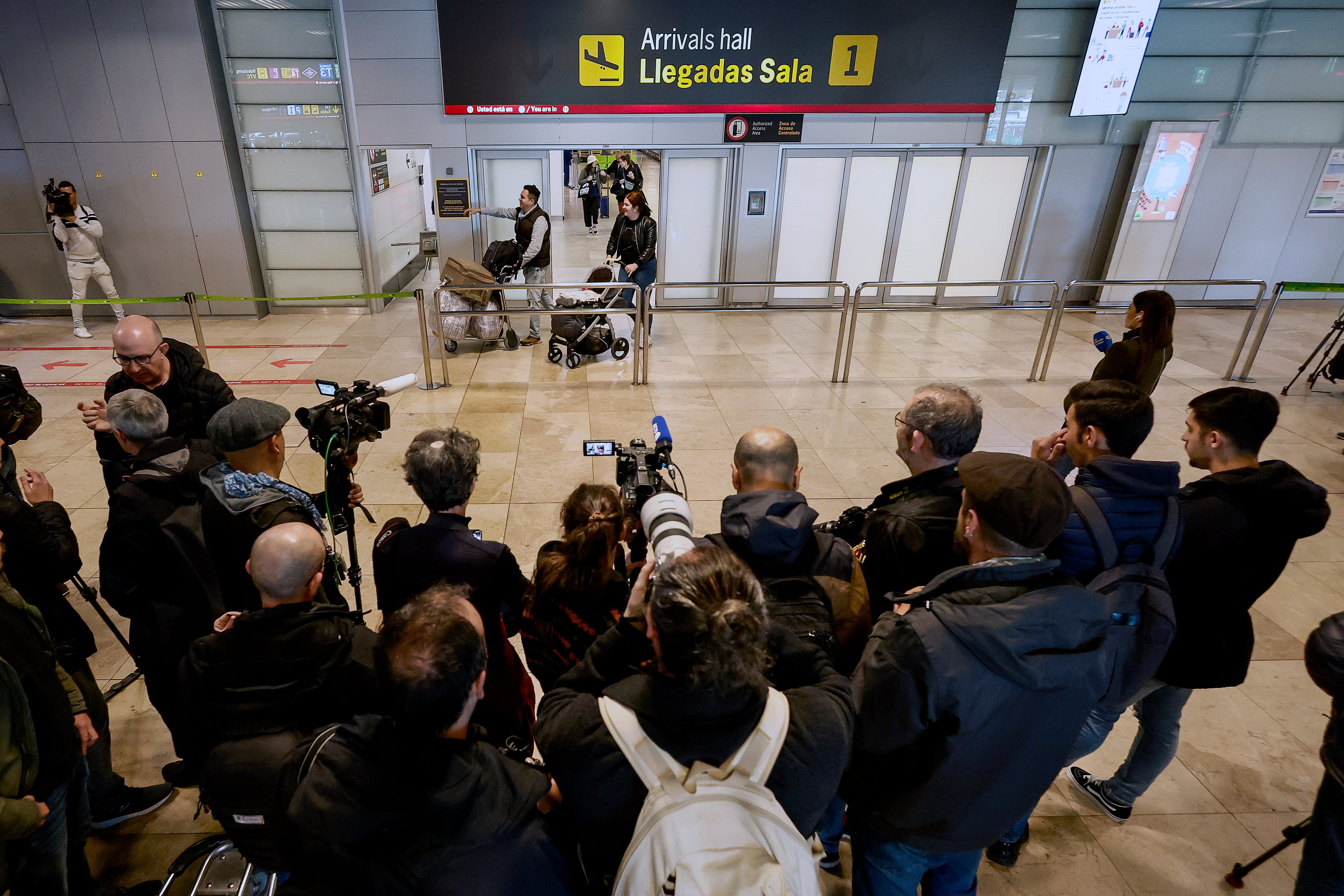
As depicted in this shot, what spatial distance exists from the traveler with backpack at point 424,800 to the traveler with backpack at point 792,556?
2.51 feet

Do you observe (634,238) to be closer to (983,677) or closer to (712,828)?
(983,677)

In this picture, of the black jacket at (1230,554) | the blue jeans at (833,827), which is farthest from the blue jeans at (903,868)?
the black jacket at (1230,554)

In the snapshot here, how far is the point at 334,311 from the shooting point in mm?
10531

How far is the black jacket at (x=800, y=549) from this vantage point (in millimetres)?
2008

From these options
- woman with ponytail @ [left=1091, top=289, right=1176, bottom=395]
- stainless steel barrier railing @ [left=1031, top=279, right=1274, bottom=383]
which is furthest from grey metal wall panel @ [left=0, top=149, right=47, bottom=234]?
stainless steel barrier railing @ [left=1031, top=279, right=1274, bottom=383]

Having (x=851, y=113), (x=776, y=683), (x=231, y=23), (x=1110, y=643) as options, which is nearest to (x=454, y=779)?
(x=776, y=683)

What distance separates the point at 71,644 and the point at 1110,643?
3.68 m

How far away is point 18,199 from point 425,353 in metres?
7.05

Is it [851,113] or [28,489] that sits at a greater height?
[851,113]

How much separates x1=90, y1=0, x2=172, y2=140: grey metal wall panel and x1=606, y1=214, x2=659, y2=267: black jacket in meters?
6.25

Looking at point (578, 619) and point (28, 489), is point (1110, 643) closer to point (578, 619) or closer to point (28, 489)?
point (578, 619)

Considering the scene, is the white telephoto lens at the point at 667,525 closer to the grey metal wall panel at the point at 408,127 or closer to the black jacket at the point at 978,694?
the black jacket at the point at 978,694

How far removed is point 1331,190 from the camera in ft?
36.0

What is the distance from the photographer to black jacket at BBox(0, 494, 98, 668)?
96.3 inches
